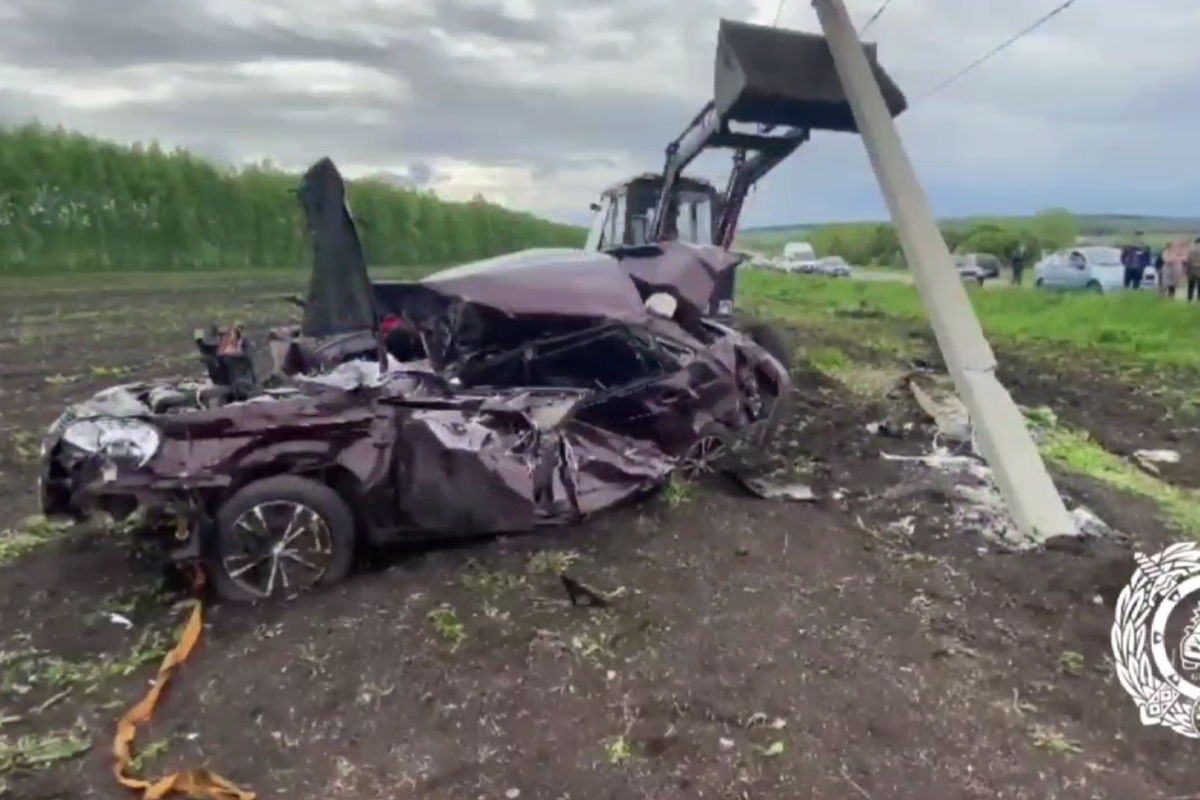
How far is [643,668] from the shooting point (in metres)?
4.49

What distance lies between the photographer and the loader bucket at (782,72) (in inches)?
412

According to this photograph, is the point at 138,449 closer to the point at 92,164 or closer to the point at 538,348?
the point at 538,348

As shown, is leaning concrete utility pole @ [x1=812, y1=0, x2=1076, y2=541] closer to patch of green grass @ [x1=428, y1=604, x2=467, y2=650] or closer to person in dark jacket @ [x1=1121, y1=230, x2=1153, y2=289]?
patch of green grass @ [x1=428, y1=604, x2=467, y2=650]

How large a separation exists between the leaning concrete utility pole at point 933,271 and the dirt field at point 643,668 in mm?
576

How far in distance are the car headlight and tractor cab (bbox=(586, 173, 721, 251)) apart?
848 centimetres

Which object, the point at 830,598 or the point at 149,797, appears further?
the point at 830,598

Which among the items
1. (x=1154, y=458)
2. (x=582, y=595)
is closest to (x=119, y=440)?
(x=582, y=595)

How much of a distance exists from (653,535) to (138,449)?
2538mm

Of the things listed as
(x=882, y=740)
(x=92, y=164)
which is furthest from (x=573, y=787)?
(x=92, y=164)

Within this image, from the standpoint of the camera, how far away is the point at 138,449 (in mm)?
5078

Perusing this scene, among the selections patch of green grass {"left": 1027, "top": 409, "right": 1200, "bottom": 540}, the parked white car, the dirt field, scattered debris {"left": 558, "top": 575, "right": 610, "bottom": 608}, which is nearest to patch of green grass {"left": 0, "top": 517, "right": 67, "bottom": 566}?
the dirt field

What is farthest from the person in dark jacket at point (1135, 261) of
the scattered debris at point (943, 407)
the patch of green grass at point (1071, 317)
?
the scattered debris at point (943, 407)

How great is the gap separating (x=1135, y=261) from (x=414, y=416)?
24.7 metres

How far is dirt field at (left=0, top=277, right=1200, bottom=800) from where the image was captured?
3.85m
